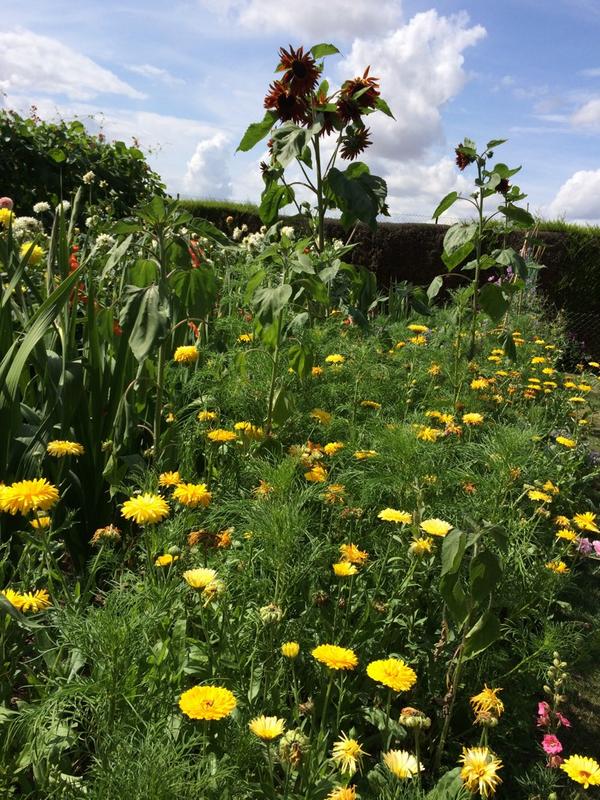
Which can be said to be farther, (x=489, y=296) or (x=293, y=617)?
(x=489, y=296)

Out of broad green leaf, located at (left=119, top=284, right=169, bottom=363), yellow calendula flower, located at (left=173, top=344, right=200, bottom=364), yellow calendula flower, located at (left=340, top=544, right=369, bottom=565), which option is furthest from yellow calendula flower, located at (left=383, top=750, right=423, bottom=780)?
yellow calendula flower, located at (left=173, top=344, right=200, bottom=364)

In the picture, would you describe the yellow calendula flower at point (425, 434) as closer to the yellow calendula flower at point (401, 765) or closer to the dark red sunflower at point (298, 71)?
the yellow calendula flower at point (401, 765)

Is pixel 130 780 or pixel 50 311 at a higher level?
pixel 50 311

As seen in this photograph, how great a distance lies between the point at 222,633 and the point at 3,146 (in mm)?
6830

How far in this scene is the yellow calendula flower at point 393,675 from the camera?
4.26 feet

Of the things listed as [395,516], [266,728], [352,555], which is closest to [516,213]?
[395,516]

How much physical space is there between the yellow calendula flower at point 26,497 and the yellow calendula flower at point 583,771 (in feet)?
4.05

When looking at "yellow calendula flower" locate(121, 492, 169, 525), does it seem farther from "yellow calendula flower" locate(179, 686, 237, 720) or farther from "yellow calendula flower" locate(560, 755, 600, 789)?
"yellow calendula flower" locate(560, 755, 600, 789)

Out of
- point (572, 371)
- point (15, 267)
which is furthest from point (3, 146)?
point (572, 371)

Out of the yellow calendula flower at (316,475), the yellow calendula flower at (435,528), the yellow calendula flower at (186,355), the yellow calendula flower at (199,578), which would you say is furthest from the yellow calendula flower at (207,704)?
the yellow calendula flower at (186,355)

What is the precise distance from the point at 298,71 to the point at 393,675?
8.31 feet

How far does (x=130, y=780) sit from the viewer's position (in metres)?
0.97

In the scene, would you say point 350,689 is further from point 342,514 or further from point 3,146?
point 3,146

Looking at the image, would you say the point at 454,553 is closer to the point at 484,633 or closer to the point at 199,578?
the point at 484,633
